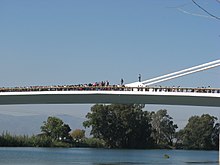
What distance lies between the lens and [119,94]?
155 ft

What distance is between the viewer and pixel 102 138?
98.8m

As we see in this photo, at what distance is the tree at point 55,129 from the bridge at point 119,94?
47349 millimetres

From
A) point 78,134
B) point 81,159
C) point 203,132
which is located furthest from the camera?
point 203,132

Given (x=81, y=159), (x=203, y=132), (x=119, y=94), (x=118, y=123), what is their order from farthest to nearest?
(x=203, y=132) → (x=118, y=123) → (x=81, y=159) → (x=119, y=94)

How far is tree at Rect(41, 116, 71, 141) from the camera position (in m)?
99.8

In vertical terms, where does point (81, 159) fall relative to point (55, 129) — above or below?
below

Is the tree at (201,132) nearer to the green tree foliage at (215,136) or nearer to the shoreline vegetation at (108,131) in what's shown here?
→ the green tree foliage at (215,136)

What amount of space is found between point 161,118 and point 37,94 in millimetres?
81657

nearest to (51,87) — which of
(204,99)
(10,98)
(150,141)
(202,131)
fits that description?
(10,98)

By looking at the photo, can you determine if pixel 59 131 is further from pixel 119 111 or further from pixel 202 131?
pixel 202 131

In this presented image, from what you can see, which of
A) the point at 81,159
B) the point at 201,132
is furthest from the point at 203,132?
the point at 81,159

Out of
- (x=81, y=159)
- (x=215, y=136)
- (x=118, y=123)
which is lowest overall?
(x=81, y=159)

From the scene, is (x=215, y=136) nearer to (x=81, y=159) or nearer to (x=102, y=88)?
(x=81, y=159)

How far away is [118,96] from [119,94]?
1203 mm
